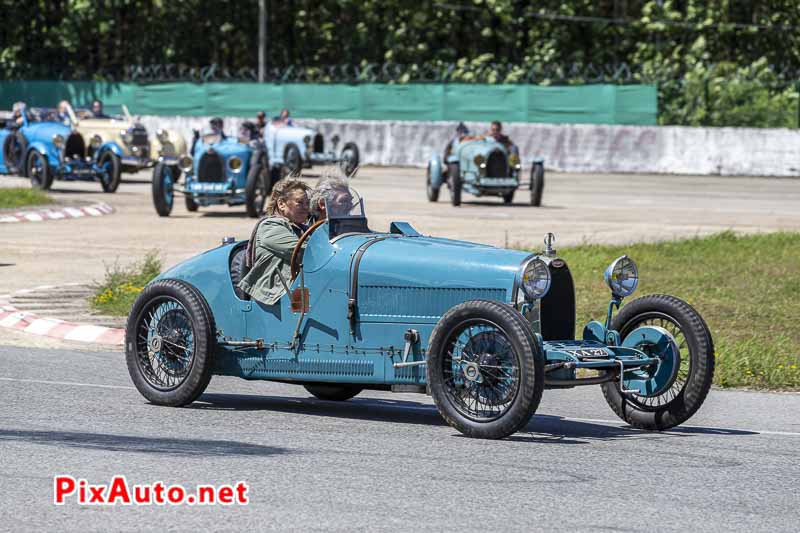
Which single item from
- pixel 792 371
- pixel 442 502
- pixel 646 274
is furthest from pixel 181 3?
pixel 442 502

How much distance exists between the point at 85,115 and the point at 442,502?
27.8 m

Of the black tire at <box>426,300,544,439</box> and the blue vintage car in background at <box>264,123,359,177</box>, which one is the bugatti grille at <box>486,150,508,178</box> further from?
the black tire at <box>426,300,544,439</box>

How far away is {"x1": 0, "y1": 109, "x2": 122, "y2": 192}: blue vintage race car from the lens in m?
30.0

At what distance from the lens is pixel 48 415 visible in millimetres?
8805

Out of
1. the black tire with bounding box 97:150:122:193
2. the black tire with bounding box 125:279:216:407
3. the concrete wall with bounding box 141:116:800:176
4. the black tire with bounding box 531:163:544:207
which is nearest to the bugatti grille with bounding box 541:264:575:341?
the black tire with bounding box 125:279:216:407

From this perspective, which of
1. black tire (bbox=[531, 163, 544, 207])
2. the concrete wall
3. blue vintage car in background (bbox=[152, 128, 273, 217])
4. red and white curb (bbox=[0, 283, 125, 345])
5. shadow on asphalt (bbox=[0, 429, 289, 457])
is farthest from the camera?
the concrete wall

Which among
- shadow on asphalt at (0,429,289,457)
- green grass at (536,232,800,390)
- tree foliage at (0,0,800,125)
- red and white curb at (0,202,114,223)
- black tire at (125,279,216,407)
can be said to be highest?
tree foliage at (0,0,800,125)

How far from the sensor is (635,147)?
135 ft

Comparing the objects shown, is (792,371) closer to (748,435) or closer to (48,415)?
(748,435)

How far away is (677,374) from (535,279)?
1.03 metres

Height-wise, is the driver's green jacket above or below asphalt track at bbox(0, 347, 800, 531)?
above

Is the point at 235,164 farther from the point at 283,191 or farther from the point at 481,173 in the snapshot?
the point at 283,191

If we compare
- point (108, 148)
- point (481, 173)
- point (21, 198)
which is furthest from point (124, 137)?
point (481, 173)

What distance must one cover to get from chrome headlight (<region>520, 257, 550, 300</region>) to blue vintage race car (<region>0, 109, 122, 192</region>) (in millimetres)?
22461
